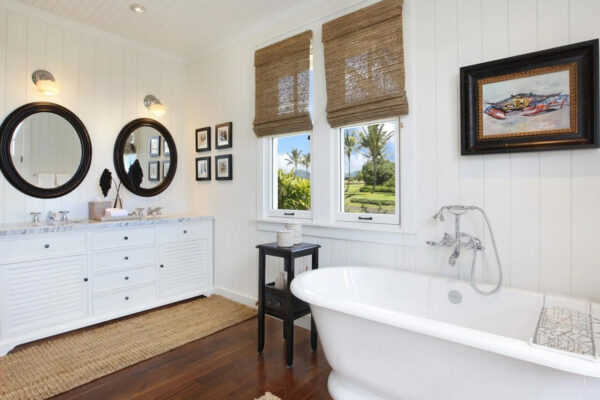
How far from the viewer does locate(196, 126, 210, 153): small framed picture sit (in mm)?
3854

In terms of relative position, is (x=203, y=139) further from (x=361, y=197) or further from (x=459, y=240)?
(x=459, y=240)

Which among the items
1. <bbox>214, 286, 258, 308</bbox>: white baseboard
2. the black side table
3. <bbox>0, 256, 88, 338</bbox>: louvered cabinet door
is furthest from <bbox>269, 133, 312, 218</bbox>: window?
<bbox>0, 256, 88, 338</bbox>: louvered cabinet door

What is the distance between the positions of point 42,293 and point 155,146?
1896 millimetres

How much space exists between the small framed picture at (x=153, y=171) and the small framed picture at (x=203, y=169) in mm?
456

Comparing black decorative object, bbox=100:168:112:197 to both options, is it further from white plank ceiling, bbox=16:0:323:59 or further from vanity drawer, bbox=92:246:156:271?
white plank ceiling, bbox=16:0:323:59

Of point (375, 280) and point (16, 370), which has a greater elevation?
point (375, 280)

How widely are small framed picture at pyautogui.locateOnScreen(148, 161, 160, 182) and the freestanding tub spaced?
8.37 ft

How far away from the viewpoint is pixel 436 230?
7.37ft

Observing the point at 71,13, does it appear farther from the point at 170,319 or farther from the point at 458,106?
the point at 458,106

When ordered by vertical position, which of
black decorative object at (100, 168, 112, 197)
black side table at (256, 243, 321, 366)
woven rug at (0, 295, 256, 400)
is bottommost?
woven rug at (0, 295, 256, 400)

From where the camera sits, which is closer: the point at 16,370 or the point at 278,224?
the point at 16,370

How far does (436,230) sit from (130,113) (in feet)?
11.0

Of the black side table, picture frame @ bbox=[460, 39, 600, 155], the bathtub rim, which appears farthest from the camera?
the black side table

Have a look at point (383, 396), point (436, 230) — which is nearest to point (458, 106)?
point (436, 230)
